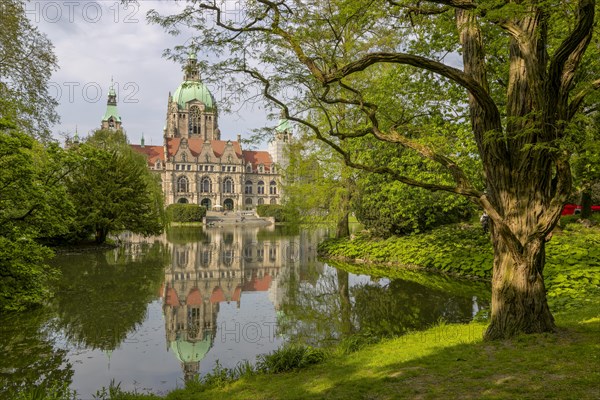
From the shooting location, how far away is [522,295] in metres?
6.59

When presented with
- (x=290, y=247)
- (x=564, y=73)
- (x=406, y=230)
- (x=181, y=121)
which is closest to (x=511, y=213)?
(x=564, y=73)

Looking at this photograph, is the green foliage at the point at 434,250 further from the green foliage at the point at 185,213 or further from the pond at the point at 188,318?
the green foliage at the point at 185,213

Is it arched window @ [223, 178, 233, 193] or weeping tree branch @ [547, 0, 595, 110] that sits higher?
arched window @ [223, 178, 233, 193]

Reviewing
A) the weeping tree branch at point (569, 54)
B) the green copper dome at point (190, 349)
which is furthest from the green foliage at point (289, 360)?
the weeping tree branch at point (569, 54)

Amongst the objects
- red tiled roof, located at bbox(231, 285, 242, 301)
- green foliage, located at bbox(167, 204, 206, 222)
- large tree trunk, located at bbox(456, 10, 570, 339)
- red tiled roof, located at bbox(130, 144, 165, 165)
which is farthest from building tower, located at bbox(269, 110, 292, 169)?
red tiled roof, located at bbox(130, 144, 165, 165)

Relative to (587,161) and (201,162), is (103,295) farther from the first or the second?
(201,162)

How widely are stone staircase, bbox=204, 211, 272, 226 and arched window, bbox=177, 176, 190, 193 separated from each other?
69.5 feet

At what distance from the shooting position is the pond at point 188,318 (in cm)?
774

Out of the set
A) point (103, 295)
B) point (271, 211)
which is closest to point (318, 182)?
point (103, 295)

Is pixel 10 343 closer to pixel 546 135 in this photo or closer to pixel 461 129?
pixel 546 135

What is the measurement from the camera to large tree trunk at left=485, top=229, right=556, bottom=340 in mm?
6578

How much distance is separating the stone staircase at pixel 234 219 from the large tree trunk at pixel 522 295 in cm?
6169

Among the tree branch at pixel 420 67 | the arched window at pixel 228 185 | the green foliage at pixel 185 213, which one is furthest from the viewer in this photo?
the arched window at pixel 228 185

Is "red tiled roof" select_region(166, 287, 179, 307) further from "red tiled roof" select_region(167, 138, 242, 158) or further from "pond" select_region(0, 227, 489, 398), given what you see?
"red tiled roof" select_region(167, 138, 242, 158)
